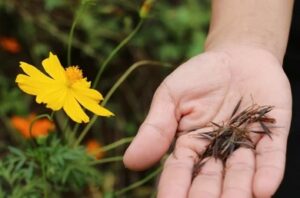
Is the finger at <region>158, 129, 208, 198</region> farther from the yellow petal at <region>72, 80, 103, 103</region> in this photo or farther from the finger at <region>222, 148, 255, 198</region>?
the yellow petal at <region>72, 80, 103, 103</region>

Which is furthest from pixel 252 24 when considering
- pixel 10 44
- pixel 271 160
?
pixel 10 44

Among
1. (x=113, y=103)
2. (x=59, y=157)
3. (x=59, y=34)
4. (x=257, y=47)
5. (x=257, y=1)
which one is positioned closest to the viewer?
(x=59, y=157)

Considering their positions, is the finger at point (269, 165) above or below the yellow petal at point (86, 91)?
below

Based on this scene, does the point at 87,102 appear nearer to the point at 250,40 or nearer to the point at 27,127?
the point at 250,40

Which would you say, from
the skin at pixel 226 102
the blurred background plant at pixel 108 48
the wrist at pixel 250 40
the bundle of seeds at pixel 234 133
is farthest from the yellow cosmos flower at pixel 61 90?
the blurred background plant at pixel 108 48

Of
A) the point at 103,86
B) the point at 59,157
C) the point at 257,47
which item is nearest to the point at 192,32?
the point at 103,86

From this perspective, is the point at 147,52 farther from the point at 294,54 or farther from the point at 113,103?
the point at 294,54

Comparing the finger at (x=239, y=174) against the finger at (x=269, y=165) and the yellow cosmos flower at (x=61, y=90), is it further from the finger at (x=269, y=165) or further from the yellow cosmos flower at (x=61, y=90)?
the yellow cosmos flower at (x=61, y=90)

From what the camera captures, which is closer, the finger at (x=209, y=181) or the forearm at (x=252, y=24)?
the finger at (x=209, y=181)

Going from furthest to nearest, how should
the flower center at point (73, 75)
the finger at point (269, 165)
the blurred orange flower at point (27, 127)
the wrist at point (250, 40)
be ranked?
the blurred orange flower at point (27, 127) < the wrist at point (250, 40) < the flower center at point (73, 75) < the finger at point (269, 165)
